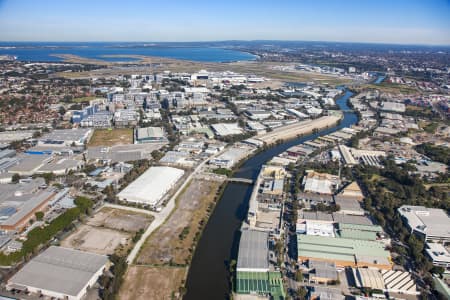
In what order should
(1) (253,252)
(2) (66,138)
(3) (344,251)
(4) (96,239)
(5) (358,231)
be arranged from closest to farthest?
(1) (253,252) → (3) (344,251) → (4) (96,239) → (5) (358,231) → (2) (66,138)

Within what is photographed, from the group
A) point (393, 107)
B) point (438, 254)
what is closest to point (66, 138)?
point (438, 254)

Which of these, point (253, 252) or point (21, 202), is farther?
point (21, 202)

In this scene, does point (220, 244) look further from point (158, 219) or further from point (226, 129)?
point (226, 129)

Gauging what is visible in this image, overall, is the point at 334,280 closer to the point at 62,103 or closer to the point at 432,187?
the point at 432,187

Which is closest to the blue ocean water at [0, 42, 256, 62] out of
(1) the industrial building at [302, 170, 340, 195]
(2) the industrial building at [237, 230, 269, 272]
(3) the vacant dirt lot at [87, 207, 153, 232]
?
(1) the industrial building at [302, 170, 340, 195]

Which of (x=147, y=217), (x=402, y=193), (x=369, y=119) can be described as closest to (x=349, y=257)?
(x=402, y=193)

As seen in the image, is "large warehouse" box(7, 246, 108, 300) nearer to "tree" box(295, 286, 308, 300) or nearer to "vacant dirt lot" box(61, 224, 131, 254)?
"vacant dirt lot" box(61, 224, 131, 254)
